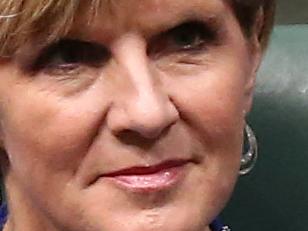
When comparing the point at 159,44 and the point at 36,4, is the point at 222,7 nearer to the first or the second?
the point at 159,44

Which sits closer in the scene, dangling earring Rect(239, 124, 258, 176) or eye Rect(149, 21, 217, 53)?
eye Rect(149, 21, 217, 53)

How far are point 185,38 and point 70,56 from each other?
104mm

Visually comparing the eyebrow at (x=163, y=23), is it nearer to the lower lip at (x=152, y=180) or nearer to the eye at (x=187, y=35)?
the eye at (x=187, y=35)

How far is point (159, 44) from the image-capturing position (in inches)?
36.9

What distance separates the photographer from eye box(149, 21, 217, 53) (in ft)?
3.08

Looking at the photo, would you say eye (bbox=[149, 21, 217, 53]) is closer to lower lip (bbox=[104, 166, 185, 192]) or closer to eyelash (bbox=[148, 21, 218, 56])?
eyelash (bbox=[148, 21, 218, 56])

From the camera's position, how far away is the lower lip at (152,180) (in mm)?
927

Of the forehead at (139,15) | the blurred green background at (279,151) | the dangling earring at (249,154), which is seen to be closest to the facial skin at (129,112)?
the forehead at (139,15)

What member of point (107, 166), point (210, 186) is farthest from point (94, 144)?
point (210, 186)

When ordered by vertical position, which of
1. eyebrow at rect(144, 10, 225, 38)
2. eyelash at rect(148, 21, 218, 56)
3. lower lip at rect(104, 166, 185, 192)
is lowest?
lower lip at rect(104, 166, 185, 192)

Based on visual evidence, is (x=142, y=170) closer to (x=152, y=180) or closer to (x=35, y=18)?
(x=152, y=180)

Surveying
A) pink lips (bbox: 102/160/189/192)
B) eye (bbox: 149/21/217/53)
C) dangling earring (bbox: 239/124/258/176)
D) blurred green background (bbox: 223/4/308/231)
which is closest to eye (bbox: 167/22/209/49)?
eye (bbox: 149/21/217/53)

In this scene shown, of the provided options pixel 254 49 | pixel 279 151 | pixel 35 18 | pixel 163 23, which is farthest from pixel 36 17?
pixel 279 151

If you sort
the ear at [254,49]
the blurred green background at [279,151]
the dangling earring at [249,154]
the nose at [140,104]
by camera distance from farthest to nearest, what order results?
the blurred green background at [279,151], the dangling earring at [249,154], the ear at [254,49], the nose at [140,104]
